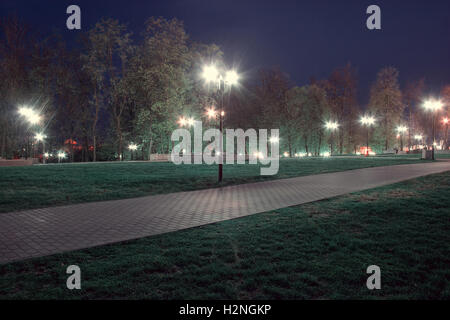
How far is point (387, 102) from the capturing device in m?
52.5

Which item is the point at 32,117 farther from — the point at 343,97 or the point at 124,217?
the point at 343,97

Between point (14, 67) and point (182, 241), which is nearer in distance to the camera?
point (182, 241)

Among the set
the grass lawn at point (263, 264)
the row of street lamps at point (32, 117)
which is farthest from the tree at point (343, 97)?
the grass lawn at point (263, 264)

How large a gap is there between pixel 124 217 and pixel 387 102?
55690 mm

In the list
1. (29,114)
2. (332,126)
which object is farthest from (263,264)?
(332,126)

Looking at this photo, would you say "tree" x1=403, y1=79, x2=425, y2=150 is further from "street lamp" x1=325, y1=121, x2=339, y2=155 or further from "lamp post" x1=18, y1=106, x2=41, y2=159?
"lamp post" x1=18, y1=106, x2=41, y2=159

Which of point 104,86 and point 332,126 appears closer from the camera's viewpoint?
point 104,86

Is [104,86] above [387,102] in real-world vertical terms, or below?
below

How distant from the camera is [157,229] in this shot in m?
6.18

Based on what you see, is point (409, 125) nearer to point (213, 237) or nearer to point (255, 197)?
point (255, 197)

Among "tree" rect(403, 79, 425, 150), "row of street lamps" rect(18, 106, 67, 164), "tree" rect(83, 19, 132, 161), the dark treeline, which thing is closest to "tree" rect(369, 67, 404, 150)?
the dark treeline

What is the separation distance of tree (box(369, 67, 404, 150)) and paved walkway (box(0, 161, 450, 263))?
1909 inches

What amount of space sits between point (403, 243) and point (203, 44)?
121 ft

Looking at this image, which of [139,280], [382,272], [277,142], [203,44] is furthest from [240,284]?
[277,142]
